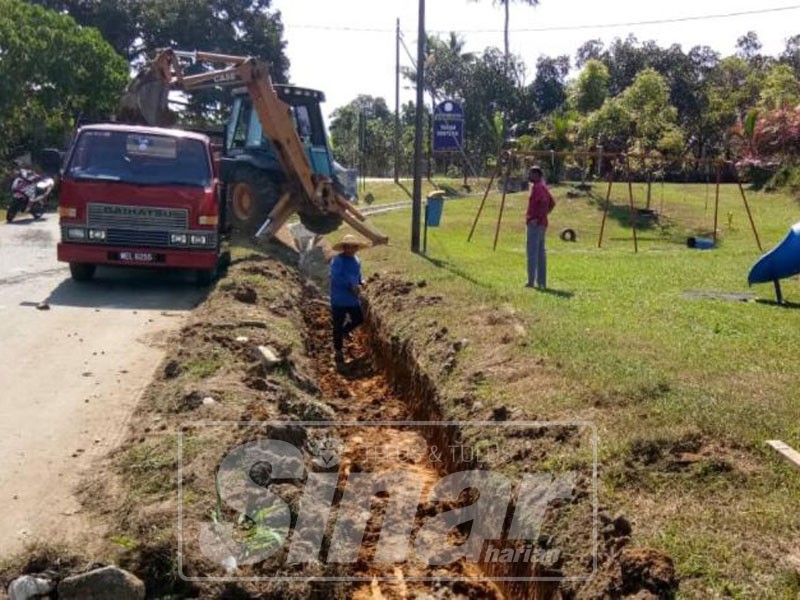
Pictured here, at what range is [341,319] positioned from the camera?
10797 millimetres

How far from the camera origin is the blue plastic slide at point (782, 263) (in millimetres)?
11711

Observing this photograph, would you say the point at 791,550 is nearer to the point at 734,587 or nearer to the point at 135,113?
the point at 734,587

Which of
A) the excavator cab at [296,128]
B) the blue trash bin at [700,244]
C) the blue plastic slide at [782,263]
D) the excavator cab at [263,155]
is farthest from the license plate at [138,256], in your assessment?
the blue trash bin at [700,244]

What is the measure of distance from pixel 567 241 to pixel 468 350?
1591 cm

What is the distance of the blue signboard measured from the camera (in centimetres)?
2149

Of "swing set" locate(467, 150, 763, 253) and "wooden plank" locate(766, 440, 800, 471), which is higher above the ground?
"swing set" locate(467, 150, 763, 253)

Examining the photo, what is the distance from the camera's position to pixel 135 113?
17094 mm

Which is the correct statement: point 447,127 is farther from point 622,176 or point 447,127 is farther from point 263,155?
point 622,176

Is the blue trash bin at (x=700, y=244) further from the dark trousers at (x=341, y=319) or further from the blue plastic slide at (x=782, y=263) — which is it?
the dark trousers at (x=341, y=319)

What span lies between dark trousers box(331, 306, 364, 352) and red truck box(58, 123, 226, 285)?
225cm

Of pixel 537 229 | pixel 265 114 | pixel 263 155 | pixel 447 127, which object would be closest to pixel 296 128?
pixel 263 155

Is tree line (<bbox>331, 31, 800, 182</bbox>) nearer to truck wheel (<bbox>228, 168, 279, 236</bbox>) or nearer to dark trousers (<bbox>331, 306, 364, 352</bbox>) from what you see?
truck wheel (<bbox>228, 168, 279, 236</bbox>)

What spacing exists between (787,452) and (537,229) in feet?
26.5

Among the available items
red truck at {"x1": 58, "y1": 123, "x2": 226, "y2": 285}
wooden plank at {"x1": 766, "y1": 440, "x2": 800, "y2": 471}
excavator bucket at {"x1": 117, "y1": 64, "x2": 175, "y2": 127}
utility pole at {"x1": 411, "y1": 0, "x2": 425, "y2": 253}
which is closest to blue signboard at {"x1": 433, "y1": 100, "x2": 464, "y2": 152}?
utility pole at {"x1": 411, "y1": 0, "x2": 425, "y2": 253}
